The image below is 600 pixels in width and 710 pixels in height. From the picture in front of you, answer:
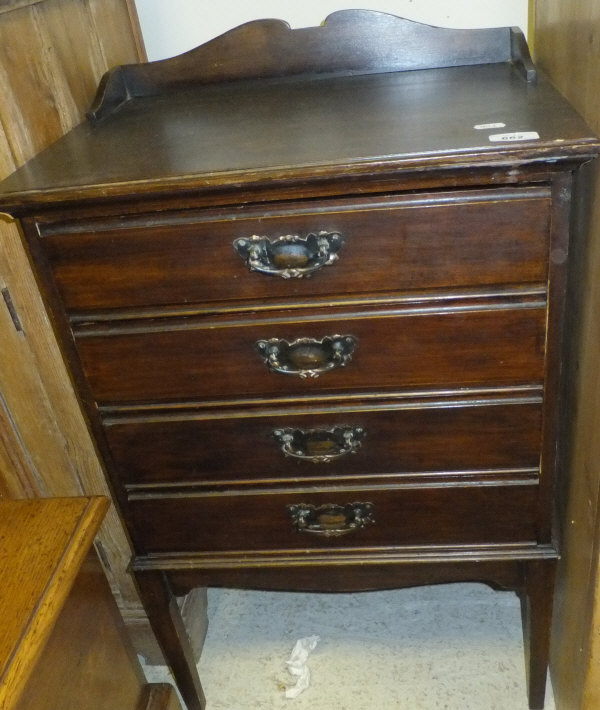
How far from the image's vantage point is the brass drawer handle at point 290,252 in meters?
0.81

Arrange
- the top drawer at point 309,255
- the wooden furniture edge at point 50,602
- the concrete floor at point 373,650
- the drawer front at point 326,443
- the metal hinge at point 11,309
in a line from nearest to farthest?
the wooden furniture edge at point 50,602 → the top drawer at point 309,255 → the drawer front at point 326,443 → the metal hinge at point 11,309 → the concrete floor at point 373,650

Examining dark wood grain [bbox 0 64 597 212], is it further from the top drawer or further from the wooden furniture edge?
the wooden furniture edge

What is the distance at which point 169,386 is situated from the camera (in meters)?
0.94

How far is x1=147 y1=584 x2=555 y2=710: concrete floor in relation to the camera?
51.5 inches

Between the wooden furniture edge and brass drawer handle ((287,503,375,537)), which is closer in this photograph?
the wooden furniture edge

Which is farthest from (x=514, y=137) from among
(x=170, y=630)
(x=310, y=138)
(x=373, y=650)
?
(x=373, y=650)

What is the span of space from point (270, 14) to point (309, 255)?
25.8 inches

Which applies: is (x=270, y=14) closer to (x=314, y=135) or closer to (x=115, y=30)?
(x=115, y=30)

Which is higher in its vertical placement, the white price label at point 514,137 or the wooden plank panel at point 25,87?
the wooden plank panel at point 25,87

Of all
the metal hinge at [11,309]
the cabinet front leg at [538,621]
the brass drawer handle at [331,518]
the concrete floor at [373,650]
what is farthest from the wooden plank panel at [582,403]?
the metal hinge at [11,309]

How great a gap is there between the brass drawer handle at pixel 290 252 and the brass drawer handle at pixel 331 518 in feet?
1.24

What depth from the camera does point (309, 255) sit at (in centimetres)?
82

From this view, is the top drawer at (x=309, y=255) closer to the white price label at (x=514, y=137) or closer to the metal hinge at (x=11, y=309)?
the white price label at (x=514, y=137)

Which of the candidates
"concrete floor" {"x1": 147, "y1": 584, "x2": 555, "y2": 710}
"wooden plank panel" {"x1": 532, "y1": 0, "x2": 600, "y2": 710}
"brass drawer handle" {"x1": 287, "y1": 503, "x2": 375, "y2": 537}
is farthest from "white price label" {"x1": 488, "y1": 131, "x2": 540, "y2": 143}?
"concrete floor" {"x1": 147, "y1": 584, "x2": 555, "y2": 710}
